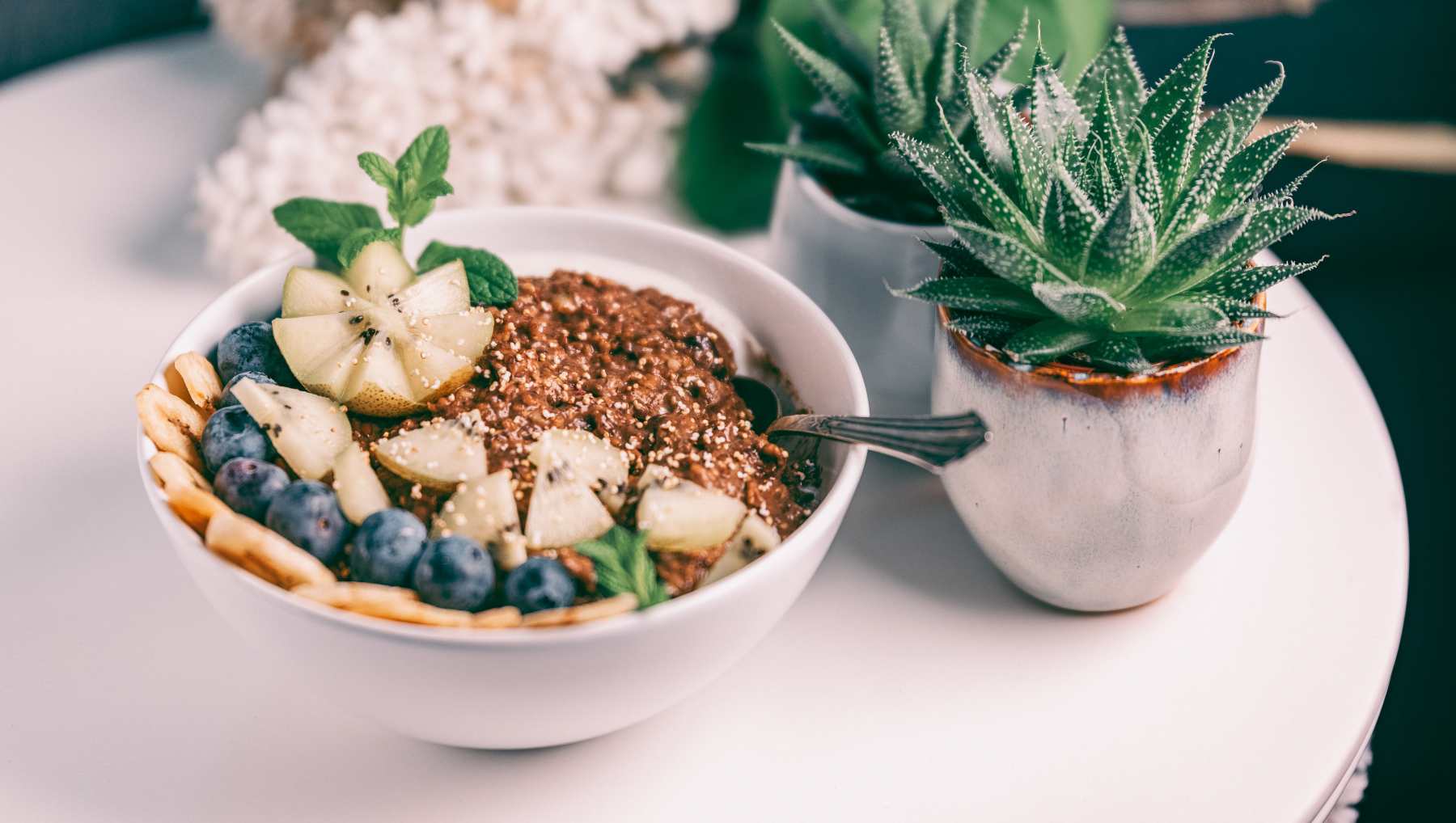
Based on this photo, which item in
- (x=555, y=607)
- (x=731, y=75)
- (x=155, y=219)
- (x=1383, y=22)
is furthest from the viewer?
(x=1383, y=22)

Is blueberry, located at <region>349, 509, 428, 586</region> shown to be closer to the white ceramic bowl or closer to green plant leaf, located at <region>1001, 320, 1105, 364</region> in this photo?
the white ceramic bowl

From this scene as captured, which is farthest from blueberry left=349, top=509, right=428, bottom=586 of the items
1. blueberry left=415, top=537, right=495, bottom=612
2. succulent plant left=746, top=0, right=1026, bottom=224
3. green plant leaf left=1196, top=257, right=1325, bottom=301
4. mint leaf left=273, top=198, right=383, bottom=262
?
green plant leaf left=1196, top=257, right=1325, bottom=301

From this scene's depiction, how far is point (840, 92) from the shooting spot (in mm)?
1094

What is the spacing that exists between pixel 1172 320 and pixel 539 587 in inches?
18.3

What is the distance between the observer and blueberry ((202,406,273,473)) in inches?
33.2

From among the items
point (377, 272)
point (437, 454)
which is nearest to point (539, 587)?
point (437, 454)

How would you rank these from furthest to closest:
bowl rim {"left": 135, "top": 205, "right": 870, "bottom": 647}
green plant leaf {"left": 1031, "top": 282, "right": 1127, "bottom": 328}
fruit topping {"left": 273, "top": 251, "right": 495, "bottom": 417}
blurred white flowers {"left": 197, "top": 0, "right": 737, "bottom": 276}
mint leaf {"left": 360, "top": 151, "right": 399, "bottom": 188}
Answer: blurred white flowers {"left": 197, "top": 0, "right": 737, "bottom": 276}, mint leaf {"left": 360, "top": 151, "right": 399, "bottom": 188}, fruit topping {"left": 273, "top": 251, "right": 495, "bottom": 417}, green plant leaf {"left": 1031, "top": 282, "right": 1127, "bottom": 328}, bowl rim {"left": 135, "top": 205, "right": 870, "bottom": 647}

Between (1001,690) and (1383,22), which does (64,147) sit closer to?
(1001,690)

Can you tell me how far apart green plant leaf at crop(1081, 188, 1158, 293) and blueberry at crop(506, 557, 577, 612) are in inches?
16.5

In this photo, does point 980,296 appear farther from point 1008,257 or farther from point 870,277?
point 870,277

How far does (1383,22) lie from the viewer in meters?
1.76

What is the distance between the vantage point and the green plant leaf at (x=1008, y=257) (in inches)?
32.4

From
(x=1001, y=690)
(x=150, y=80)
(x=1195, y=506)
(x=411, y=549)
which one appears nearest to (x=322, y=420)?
(x=411, y=549)

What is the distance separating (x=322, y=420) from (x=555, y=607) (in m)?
0.25
